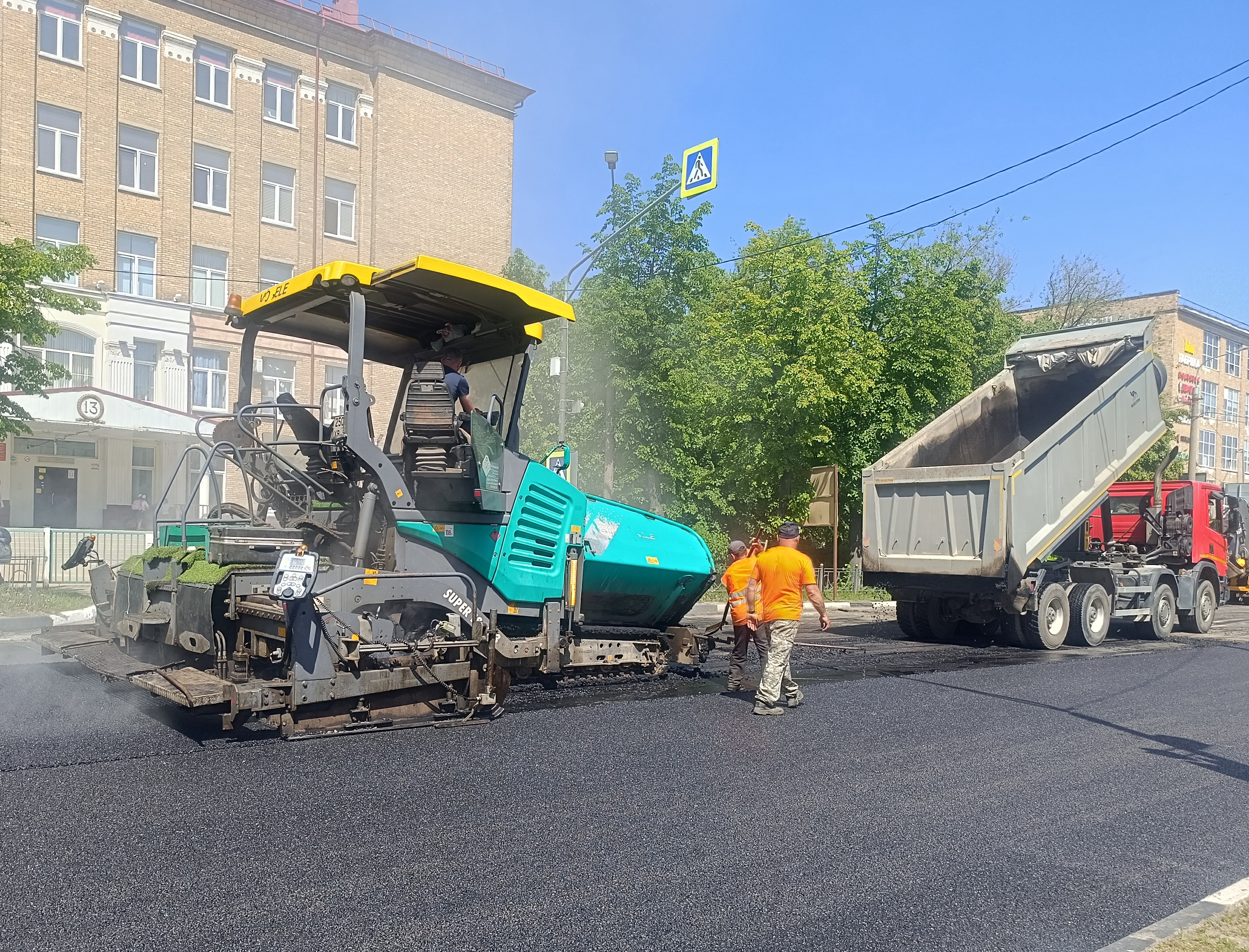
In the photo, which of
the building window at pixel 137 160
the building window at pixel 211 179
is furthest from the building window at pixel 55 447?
the building window at pixel 211 179

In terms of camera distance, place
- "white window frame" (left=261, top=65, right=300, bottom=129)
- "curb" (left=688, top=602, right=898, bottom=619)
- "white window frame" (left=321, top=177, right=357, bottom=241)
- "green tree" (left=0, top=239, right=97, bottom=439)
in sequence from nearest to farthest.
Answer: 1. "green tree" (left=0, top=239, right=97, bottom=439)
2. "curb" (left=688, top=602, right=898, bottom=619)
3. "white window frame" (left=261, top=65, right=300, bottom=129)
4. "white window frame" (left=321, top=177, right=357, bottom=241)

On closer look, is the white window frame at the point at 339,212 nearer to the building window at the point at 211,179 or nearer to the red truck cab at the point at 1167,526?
the building window at the point at 211,179

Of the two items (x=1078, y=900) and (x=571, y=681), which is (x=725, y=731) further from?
(x=1078, y=900)

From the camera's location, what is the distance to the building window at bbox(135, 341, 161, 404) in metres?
27.8

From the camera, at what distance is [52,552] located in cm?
1747

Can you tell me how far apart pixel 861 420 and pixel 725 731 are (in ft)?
59.0

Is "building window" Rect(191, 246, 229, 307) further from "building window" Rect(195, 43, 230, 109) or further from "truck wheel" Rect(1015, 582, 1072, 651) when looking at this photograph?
"truck wheel" Rect(1015, 582, 1072, 651)

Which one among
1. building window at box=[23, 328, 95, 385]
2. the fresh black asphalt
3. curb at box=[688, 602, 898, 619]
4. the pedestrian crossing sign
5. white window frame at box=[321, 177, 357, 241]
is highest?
white window frame at box=[321, 177, 357, 241]

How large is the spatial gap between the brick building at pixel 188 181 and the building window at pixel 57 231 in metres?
0.04

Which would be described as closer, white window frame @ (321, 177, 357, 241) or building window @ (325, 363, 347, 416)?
building window @ (325, 363, 347, 416)

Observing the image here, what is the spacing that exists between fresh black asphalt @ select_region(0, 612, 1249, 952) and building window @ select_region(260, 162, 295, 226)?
25.2m

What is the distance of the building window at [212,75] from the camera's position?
29078 millimetres

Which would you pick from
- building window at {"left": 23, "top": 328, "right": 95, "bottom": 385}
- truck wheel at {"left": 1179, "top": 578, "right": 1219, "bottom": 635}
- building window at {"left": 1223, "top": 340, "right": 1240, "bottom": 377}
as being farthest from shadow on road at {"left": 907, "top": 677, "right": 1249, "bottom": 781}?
building window at {"left": 1223, "top": 340, "right": 1240, "bottom": 377}

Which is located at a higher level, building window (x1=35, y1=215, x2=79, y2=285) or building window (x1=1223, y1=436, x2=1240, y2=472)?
building window (x1=35, y1=215, x2=79, y2=285)
